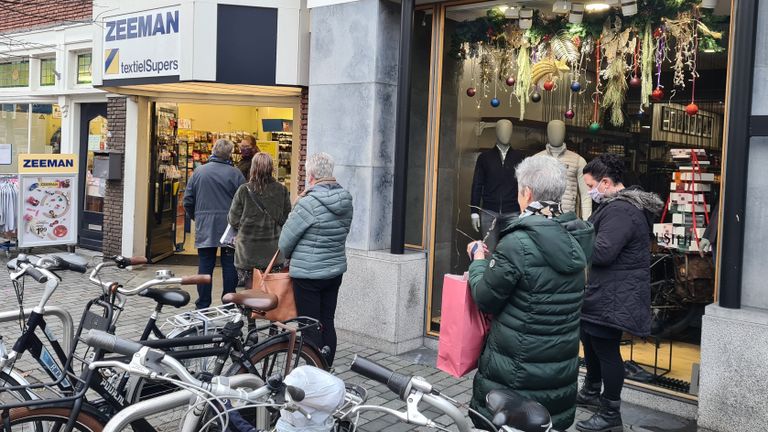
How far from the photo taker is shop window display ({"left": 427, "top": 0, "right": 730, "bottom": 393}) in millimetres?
6305

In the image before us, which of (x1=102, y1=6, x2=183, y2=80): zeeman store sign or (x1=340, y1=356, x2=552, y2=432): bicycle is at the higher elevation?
(x1=102, y1=6, x2=183, y2=80): zeeman store sign

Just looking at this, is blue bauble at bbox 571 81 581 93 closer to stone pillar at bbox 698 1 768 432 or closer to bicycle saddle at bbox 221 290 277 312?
stone pillar at bbox 698 1 768 432

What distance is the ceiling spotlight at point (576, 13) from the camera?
6664 mm

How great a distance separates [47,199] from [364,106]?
22.4 feet

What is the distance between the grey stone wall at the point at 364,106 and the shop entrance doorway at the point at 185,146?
396 centimetres

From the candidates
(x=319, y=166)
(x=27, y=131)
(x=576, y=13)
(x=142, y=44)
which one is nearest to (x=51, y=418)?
(x=319, y=166)

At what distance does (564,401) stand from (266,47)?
696 centimetres

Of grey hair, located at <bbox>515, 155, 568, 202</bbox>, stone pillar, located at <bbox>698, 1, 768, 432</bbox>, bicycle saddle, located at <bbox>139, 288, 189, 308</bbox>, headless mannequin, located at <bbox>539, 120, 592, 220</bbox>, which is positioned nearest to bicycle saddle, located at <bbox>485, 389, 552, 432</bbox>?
grey hair, located at <bbox>515, 155, 568, 202</bbox>

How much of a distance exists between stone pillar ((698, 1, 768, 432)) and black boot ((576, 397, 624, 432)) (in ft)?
2.16

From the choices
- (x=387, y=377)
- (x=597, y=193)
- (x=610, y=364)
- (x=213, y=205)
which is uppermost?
(x=597, y=193)

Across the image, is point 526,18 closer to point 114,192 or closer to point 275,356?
point 275,356

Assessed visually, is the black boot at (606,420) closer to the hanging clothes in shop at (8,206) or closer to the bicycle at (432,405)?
the bicycle at (432,405)

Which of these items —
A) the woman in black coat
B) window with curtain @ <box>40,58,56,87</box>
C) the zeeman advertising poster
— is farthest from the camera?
window with curtain @ <box>40,58,56,87</box>

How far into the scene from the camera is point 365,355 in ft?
23.1
